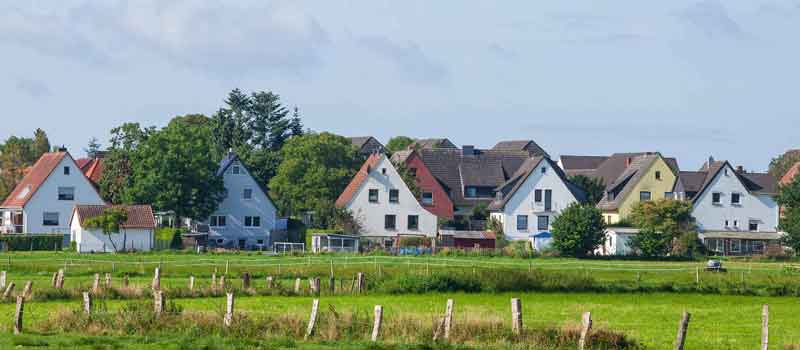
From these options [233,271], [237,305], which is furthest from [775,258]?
[237,305]

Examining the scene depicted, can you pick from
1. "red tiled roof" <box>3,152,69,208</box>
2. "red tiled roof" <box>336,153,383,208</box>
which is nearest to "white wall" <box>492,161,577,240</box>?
"red tiled roof" <box>336,153,383,208</box>

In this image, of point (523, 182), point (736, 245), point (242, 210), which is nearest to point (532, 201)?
point (523, 182)

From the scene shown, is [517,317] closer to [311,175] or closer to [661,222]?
[661,222]

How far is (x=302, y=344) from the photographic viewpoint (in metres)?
31.6

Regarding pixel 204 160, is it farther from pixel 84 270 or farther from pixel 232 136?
pixel 232 136

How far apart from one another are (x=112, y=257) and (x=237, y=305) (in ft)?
103

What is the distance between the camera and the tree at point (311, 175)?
10806 cm

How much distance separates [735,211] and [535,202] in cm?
1355

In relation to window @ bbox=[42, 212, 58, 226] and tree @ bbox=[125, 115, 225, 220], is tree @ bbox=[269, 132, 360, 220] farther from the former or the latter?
window @ bbox=[42, 212, 58, 226]

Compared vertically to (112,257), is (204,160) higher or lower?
higher

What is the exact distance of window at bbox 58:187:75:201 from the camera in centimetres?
9812

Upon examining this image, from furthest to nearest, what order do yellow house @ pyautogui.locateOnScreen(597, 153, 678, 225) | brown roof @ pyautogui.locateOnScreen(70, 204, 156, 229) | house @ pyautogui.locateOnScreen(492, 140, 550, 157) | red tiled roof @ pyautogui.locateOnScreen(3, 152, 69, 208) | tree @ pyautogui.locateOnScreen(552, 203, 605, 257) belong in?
house @ pyautogui.locateOnScreen(492, 140, 550, 157)
yellow house @ pyautogui.locateOnScreen(597, 153, 678, 225)
red tiled roof @ pyautogui.locateOnScreen(3, 152, 69, 208)
brown roof @ pyautogui.locateOnScreen(70, 204, 156, 229)
tree @ pyautogui.locateOnScreen(552, 203, 605, 257)

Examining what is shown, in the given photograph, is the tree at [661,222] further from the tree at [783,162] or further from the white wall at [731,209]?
the tree at [783,162]

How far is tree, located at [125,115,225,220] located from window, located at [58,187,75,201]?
4.20 m
